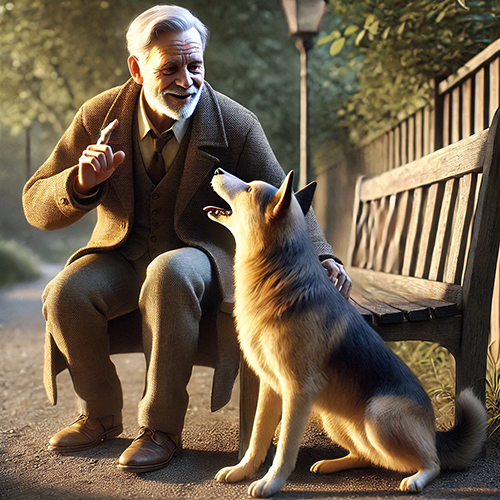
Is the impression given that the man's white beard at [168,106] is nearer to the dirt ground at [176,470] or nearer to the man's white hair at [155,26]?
the man's white hair at [155,26]

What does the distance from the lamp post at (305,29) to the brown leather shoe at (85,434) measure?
3415 mm

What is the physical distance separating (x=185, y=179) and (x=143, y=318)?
0.73 metres

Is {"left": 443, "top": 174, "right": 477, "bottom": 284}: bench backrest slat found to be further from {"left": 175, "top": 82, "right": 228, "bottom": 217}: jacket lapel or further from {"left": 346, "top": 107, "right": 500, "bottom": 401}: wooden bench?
{"left": 175, "top": 82, "right": 228, "bottom": 217}: jacket lapel

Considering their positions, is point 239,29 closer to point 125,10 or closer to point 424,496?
point 125,10

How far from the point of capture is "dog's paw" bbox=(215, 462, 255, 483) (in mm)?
2502

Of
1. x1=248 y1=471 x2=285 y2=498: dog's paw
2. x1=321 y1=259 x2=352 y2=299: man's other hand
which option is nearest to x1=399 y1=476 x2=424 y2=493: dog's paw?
x1=248 y1=471 x2=285 y2=498: dog's paw

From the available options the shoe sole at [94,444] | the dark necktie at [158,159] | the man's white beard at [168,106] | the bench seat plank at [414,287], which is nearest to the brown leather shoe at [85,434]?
the shoe sole at [94,444]

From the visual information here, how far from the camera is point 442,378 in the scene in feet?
13.6

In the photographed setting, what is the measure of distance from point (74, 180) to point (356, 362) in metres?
1.57

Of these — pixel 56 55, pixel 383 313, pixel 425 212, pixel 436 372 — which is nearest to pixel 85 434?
pixel 383 313

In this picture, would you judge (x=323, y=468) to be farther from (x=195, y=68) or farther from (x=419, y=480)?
(x=195, y=68)

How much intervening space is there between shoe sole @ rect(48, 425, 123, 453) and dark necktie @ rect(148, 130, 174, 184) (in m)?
1.33

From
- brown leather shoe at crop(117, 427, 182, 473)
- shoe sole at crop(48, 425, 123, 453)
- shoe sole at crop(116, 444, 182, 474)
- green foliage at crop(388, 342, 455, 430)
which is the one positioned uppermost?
green foliage at crop(388, 342, 455, 430)

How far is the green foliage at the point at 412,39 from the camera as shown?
166 inches
